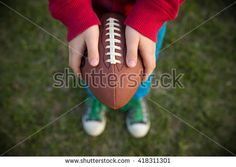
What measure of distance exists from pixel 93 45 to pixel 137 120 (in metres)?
0.72

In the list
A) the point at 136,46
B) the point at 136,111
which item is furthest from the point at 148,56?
the point at 136,111

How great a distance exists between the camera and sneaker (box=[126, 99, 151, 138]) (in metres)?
1.44

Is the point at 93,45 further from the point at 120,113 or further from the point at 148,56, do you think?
the point at 120,113

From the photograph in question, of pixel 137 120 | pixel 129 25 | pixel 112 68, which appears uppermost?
pixel 129 25

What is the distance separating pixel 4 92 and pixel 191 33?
1240 mm

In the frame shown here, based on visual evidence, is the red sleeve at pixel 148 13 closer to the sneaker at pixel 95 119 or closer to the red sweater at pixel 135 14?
the red sweater at pixel 135 14

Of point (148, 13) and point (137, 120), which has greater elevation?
point (148, 13)

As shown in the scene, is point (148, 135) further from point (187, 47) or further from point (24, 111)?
point (24, 111)

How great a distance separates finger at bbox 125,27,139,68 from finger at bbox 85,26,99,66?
10cm

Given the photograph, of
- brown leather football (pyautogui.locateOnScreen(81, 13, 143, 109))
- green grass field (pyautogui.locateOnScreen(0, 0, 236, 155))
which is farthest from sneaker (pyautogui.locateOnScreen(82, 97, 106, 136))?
brown leather football (pyautogui.locateOnScreen(81, 13, 143, 109))

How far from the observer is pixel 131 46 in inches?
33.2

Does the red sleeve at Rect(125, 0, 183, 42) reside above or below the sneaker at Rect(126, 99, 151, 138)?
above

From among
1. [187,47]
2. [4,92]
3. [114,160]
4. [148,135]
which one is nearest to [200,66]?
[187,47]

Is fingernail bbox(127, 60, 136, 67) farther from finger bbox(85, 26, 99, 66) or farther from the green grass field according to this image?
the green grass field
